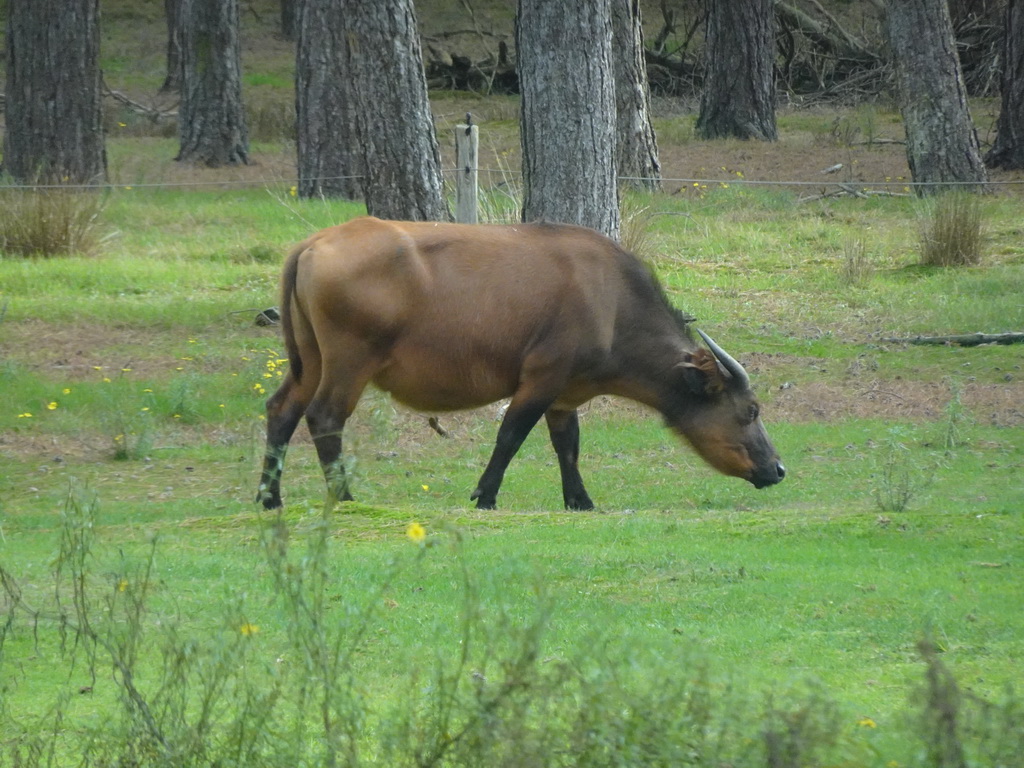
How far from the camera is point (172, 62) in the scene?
32688 millimetres

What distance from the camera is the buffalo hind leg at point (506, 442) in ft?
31.8

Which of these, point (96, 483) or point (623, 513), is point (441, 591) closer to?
point (623, 513)

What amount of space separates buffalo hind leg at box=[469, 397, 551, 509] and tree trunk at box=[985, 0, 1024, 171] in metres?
14.2

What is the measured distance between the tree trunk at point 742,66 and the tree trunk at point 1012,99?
4695mm

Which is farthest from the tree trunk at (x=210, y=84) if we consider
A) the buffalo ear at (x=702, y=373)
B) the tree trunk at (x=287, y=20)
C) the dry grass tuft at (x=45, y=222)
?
the buffalo ear at (x=702, y=373)

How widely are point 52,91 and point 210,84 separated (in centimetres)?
506

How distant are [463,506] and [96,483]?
2.67m

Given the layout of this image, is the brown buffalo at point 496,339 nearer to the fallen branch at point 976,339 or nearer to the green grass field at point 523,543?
the green grass field at point 523,543

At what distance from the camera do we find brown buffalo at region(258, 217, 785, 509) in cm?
947

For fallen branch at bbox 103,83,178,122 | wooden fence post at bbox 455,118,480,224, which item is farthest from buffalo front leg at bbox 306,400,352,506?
fallen branch at bbox 103,83,178,122

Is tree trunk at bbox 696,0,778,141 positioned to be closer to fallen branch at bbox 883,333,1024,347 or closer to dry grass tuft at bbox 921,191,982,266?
dry grass tuft at bbox 921,191,982,266

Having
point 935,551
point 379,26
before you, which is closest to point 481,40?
point 379,26

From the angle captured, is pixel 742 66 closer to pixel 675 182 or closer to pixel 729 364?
pixel 675 182

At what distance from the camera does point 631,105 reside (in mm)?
21281
